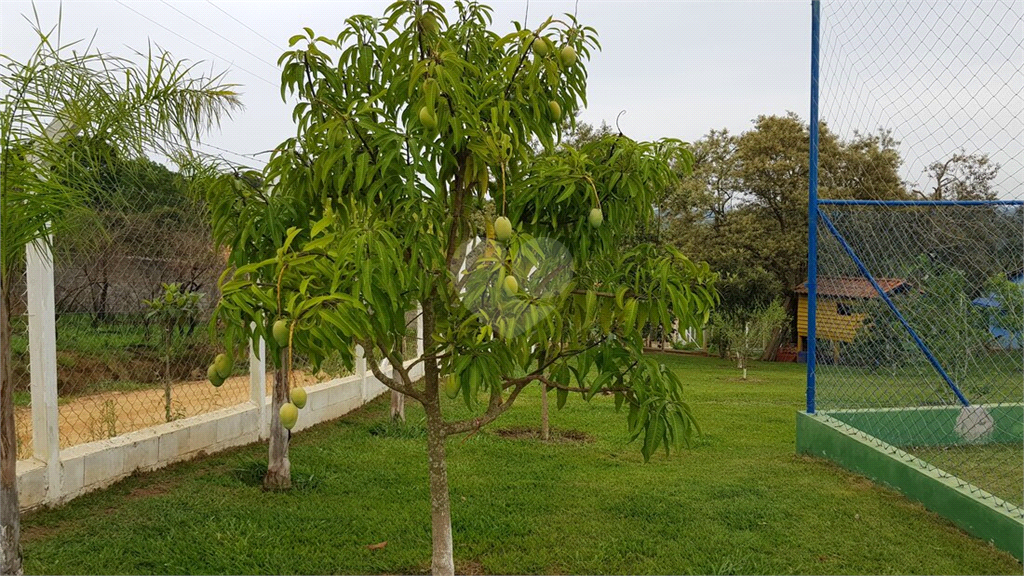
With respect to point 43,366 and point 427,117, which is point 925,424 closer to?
point 427,117

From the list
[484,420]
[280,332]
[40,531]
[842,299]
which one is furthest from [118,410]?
[842,299]

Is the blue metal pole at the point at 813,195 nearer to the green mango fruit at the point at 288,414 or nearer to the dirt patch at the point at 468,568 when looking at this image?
the dirt patch at the point at 468,568

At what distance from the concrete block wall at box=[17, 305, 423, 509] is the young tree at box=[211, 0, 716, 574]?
6.45 ft

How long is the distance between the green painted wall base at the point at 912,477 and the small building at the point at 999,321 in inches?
59.1

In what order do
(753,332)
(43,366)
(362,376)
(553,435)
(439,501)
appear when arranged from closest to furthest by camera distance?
(439,501) < (43,366) < (553,435) < (362,376) < (753,332)

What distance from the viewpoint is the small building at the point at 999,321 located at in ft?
19.7

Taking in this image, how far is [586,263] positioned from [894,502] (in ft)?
9.43

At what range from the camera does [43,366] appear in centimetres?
397

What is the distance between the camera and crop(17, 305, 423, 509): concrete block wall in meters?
3.90

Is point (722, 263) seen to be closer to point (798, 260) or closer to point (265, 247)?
point (798, 260)

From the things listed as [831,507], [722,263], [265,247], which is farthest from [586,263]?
[722,263]

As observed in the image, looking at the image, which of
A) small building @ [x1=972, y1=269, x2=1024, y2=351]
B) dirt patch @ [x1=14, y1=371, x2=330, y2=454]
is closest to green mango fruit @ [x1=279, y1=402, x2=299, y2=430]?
dirt patch @ [x1=14, y1=371, x2=330, y2=454]

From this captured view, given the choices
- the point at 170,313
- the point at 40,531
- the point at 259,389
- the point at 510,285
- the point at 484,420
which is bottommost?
the point at 40,531

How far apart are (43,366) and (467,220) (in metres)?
2.49
